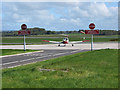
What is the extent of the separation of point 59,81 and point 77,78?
97cm

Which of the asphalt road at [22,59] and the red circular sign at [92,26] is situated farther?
the red circular sign at [92,26]

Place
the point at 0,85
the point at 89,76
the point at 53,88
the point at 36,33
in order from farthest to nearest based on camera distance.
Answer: the point at 36,33, the point at 89,76, the point at 0,85, the point at 53,88

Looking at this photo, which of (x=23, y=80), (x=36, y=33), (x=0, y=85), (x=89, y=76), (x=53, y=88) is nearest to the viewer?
(x=53, y=88)

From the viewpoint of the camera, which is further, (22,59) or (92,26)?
(92,26)

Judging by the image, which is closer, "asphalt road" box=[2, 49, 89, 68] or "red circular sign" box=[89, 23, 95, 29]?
"asphalt road" box=[2, 49, 89, 68]

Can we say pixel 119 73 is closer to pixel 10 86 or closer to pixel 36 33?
pixel 10 86

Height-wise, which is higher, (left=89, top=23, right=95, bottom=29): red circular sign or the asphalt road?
(left=89, top=23, right=95, bottom=29): red circular sign

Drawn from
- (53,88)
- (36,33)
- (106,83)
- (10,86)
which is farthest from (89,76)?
→ (36,33)

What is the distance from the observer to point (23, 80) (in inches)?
320

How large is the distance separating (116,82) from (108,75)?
3.92ft

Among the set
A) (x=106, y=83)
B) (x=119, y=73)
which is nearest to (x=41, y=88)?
(x=106, y=83)

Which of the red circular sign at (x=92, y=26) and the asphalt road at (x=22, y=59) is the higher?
the red circular sign at (x=92, y=26)

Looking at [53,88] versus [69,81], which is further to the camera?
[69,81]

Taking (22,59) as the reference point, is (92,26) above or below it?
above
